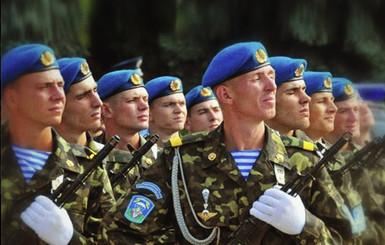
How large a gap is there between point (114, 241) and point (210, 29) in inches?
53.0

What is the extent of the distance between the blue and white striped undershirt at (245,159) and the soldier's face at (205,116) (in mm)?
2907

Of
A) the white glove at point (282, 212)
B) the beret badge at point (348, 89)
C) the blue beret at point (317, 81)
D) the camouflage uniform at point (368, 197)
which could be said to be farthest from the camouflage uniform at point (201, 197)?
the beret badge at point (348, 89)

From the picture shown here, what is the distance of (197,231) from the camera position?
6.34 meters

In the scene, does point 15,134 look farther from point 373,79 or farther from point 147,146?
point 373,79

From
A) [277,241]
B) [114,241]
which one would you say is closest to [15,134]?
[114,241]

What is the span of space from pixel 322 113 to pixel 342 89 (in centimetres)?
21

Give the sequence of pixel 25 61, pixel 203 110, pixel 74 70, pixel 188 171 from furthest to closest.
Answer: pixel 203 110
pixel 74 70
pixel 188 171
pixel 25 61

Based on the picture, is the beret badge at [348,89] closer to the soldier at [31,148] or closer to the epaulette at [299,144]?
the epaulette at [299,144]

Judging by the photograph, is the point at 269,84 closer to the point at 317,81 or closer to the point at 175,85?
the point at 317,81

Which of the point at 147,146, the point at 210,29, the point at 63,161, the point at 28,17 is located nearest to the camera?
the point at 28,17

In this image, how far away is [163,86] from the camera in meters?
8.30

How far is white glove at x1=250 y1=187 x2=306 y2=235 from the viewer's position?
6020 mm

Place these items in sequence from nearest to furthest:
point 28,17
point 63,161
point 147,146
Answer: point 28,17
point 63,161
point 147,146

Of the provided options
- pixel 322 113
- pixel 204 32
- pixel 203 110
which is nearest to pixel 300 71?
pixel 322 113
